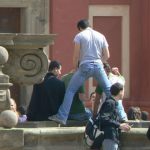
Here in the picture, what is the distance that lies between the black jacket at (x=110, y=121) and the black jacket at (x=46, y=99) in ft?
5.82

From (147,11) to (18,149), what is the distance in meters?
11.5

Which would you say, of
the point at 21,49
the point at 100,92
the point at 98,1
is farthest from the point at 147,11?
the point at 21,49

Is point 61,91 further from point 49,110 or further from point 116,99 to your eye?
point 116,99

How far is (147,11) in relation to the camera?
2292 centimetres

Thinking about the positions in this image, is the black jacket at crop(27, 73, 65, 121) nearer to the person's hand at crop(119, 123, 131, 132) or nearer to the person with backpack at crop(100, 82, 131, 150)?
the person with backpack at crop(100, 82, 131, 150)

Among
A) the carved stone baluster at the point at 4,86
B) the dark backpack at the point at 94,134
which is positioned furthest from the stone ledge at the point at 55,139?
the carved stone baluster at the point at 4,86

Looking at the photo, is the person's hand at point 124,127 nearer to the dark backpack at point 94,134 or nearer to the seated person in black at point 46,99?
the dark backpack at point 94,134

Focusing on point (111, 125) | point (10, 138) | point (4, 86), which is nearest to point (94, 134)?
point (111, 125)

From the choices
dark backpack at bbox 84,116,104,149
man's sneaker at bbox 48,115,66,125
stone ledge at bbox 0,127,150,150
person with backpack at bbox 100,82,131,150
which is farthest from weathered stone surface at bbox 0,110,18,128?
man's sneaker at bbox 48,115,66,125

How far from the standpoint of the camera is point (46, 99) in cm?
1383

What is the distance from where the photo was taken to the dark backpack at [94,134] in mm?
11852

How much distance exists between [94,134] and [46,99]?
2031mm

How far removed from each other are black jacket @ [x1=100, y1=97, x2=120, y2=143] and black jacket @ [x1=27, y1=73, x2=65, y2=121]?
Answer: 178 cm

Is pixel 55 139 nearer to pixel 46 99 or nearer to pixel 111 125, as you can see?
pixel 111 125
